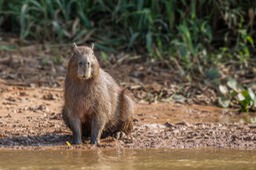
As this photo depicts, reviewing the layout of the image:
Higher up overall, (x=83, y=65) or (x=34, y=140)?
(x=83, y=65)

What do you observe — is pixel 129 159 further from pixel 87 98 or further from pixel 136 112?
pixel 136 112

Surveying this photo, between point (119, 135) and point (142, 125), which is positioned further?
point (142, 125)

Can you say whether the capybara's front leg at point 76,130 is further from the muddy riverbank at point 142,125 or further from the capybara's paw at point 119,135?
the capybara's paw at point 119,135

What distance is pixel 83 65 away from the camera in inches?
269

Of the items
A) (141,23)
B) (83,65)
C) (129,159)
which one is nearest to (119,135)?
(83,65)

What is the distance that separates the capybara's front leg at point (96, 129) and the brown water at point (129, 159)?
0.98 ft

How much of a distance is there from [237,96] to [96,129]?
2.74 meters

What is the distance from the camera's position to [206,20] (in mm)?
11344

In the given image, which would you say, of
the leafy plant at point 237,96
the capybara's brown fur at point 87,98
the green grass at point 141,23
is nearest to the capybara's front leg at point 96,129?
the capybara's brown fur at point 87,98

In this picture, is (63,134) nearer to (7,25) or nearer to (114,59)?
(114,59)

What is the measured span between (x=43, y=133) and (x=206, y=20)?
453 cm

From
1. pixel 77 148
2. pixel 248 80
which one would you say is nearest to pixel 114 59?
pixel 248 80

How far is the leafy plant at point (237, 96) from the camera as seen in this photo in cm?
910

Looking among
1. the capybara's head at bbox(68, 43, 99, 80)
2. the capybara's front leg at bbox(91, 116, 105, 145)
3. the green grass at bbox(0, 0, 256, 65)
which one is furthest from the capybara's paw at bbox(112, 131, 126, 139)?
the green grass at bbox(0, 0, 256, 65)
